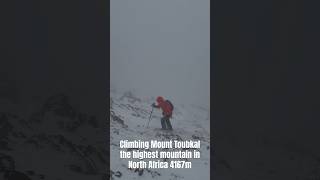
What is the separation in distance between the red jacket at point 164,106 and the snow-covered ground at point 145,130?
4 cm

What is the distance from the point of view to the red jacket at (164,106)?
13.4 ft

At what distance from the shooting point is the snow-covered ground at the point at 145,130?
13.3ft

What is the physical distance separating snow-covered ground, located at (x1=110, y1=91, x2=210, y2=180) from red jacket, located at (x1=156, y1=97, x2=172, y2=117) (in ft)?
0.12

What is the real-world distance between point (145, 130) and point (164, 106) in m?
0.21

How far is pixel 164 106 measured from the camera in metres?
4.09

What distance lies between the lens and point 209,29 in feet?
13.7

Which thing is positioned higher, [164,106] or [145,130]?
[164,106]

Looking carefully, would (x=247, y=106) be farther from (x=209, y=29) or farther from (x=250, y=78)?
(x=209, y=29)

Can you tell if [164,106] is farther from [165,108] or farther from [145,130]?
[145,130]

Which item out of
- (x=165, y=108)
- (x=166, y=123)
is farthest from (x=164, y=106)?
(x=166, y=123)

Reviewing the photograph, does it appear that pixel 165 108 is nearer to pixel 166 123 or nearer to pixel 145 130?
pixel 166 123

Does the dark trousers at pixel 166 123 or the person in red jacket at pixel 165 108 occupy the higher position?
the person in red jacket at pixel 165 108
